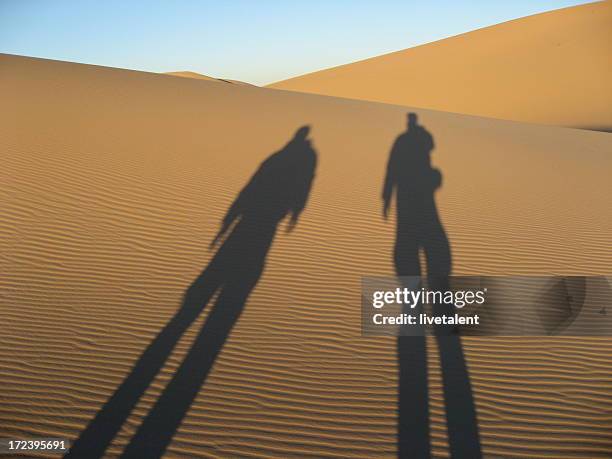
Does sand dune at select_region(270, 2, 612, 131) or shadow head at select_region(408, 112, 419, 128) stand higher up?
sand dune at select_region(270, 2, 612, 131)

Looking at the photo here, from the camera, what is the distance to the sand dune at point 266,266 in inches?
153

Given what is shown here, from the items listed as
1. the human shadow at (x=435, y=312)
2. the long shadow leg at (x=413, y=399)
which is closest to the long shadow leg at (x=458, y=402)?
the human shadow at (x=435, y=312)

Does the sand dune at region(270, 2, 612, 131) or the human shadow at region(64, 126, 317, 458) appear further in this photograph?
the sand dune at region(270, 2, 612, 131)

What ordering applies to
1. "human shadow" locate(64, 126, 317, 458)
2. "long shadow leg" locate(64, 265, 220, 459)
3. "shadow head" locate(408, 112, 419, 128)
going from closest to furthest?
"long shadow leg" locate(64, 265, 220, 459) < "human shadow" locate(64, 126, 317, 458) < "shadow head" locate(408, 112, 419, 128)

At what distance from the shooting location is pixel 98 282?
18.4 ft

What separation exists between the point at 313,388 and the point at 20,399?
86.1 inches

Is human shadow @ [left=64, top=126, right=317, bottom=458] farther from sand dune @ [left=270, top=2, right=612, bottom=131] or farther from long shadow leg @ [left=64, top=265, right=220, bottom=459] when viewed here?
sand dune @ [left=270, top=2, right=612, bottom=131]

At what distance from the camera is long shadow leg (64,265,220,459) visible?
355cm

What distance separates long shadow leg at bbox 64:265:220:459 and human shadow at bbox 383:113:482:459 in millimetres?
1969

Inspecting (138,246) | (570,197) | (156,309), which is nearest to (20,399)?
(156,309)

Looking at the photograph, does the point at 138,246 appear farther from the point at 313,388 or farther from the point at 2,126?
the point at 2,126

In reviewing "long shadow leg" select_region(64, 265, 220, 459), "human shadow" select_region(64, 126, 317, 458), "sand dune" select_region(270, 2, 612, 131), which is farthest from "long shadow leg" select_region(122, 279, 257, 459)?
"sand dune" select_region(270, 2, 612, 131)

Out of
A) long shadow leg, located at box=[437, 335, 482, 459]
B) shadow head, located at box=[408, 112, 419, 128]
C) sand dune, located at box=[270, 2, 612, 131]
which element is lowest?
long shadow leg, located at box=[437, 335, 482, 459]

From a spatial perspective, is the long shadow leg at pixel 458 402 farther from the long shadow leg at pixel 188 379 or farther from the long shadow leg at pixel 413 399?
the long shadow leg at pixel 188 379
